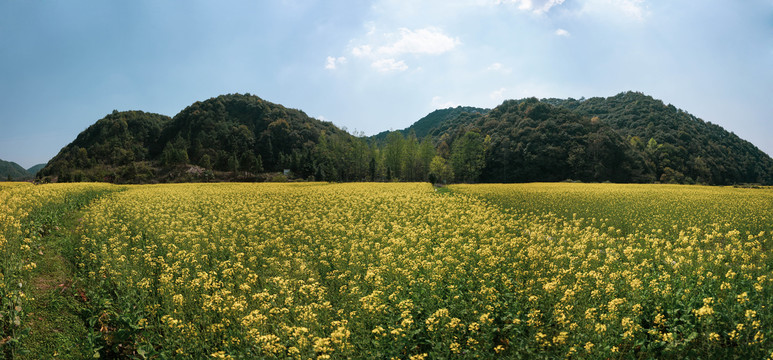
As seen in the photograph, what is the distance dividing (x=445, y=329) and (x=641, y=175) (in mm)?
86474

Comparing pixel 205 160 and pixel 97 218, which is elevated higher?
pixel 205 160

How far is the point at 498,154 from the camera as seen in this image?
81.3m

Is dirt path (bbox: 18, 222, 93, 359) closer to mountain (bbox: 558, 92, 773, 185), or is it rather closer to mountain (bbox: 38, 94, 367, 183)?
mountain (bbox: 38, 94, 367, 183)

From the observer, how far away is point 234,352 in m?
4.84

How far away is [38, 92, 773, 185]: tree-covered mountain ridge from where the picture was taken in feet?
240

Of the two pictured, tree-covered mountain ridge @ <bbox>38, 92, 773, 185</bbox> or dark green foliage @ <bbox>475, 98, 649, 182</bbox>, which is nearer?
tree-covered mountain ridge @ <bbox>38, 92, 773, 185</bbox>

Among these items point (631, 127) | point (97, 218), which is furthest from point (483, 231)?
point (631, 127)

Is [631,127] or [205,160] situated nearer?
[205,160]

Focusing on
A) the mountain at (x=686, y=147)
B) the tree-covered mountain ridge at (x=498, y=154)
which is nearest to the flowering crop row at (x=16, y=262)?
the tree-covered mountain ridge at (x=498, y=154)

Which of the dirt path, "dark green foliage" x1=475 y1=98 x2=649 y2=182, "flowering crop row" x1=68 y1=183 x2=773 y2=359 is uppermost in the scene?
"dark green foliage" x1=475 y1=98 x2=649 y2=182

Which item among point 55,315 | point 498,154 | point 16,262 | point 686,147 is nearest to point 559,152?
point 498,154

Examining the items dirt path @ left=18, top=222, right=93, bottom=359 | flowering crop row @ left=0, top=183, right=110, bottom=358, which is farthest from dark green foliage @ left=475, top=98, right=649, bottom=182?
dirt path @ left=18, top=222, right=93, bottom=359

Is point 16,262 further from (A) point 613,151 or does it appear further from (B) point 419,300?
(A) point 613,151

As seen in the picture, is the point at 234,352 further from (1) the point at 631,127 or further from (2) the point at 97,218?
(1) the point at 631,127
